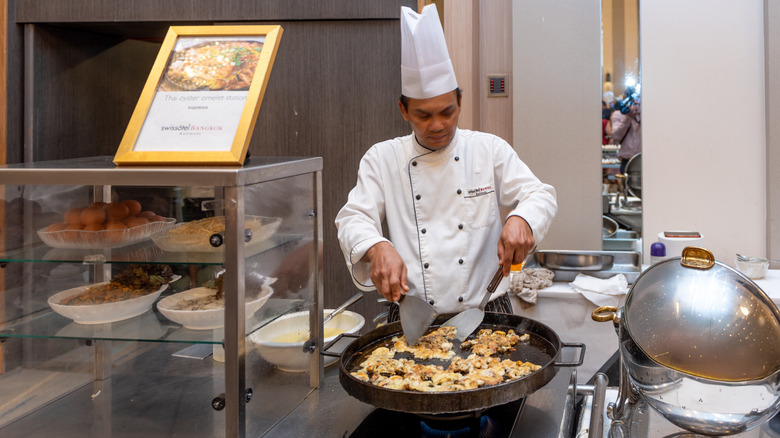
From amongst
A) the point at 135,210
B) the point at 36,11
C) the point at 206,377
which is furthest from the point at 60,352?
the point at 36,11

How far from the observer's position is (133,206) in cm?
142

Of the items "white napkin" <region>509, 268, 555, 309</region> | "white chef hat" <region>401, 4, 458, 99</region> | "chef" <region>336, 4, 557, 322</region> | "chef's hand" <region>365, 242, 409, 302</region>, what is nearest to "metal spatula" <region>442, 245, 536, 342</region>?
"chef's hand" <region>365, 242, 409, 302</region>

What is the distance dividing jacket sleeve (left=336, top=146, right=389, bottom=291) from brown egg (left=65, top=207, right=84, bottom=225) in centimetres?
73

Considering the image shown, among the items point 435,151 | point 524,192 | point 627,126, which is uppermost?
point 627,126

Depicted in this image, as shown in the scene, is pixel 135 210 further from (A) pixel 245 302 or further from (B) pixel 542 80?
(B) pixel 542 80

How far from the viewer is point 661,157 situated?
325 cm

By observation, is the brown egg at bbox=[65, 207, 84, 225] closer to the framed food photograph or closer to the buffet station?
the framed food photograph

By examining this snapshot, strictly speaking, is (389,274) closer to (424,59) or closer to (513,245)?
(513,245)

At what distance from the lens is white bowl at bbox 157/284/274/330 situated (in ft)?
4.26

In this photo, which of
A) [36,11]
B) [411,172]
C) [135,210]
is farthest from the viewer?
[36,11]

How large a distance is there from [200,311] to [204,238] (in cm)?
16

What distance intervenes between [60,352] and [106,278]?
460mm

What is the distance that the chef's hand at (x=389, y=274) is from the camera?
5.36 feet

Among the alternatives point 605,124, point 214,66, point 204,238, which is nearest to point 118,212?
point 204,238
